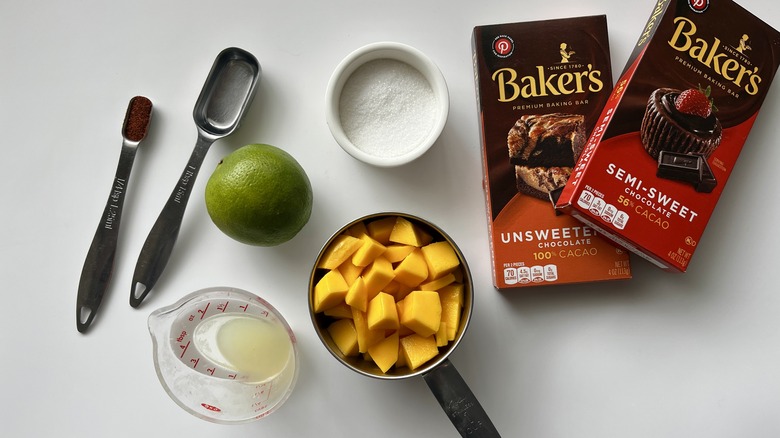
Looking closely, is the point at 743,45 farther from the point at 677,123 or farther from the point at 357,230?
the point at 357,230

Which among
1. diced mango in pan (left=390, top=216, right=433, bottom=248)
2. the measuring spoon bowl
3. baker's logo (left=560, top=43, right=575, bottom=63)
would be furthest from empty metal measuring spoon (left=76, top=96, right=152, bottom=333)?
baker's logo (left=560, top=43, right=575, bottom=63)

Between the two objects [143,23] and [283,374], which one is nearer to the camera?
[283,374]

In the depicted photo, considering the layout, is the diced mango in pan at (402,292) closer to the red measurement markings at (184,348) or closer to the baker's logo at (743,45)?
the red measurement markings at (184,348)

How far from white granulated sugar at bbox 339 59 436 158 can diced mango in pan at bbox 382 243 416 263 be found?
0.19m

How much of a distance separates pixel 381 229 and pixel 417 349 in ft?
0.80

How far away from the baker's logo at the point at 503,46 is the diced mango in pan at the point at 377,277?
1.61ft

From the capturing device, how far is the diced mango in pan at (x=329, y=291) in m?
1.00

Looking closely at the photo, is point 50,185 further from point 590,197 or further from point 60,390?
point 590,197

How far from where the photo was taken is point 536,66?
43.3 inches

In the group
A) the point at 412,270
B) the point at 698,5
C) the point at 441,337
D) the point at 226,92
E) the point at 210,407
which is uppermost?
the point at 698,5

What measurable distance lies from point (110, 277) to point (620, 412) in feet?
3.84

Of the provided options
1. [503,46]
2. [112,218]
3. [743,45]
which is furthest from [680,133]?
[112,218]

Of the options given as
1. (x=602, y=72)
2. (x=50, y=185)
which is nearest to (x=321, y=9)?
(x=602, y=72)

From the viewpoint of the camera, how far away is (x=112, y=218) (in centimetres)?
119
